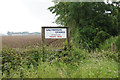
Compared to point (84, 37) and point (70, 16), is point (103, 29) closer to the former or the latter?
point (84, 37)

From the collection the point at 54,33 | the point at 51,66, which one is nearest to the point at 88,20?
the point at 54,33

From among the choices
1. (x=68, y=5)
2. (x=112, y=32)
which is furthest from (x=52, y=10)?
(x=112, y=32)

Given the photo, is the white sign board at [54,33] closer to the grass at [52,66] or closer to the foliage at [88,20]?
the grass at [52,66]

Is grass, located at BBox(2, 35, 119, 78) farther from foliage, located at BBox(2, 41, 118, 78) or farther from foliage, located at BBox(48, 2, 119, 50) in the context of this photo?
foliage, located at BBox(48, 2, 119, 50)

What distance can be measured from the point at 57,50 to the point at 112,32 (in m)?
6.66

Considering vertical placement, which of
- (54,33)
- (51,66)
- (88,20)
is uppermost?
(88,20)

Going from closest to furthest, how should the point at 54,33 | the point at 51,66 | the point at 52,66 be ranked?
the point at 52,66 → the point at 51,66 → the point at 54,33

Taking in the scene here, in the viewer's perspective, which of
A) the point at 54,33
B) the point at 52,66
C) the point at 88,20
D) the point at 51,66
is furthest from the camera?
the point at 88,20

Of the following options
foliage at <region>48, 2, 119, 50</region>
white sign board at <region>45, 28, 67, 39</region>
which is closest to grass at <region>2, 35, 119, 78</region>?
white sign board at <region>45, 28, 67, 39</region>

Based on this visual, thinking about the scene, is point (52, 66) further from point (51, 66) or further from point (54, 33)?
point (54, 33)

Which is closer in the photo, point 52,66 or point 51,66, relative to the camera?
point 52,66

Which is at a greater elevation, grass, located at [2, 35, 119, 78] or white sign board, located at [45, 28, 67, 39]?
white sign board, located at [45, 28, 67, 39]

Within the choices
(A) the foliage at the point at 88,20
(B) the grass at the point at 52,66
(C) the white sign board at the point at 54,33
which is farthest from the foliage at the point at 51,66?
(A) the foliage at the point at 88,20

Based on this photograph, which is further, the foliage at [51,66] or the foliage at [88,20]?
the foliage at [88,20]
